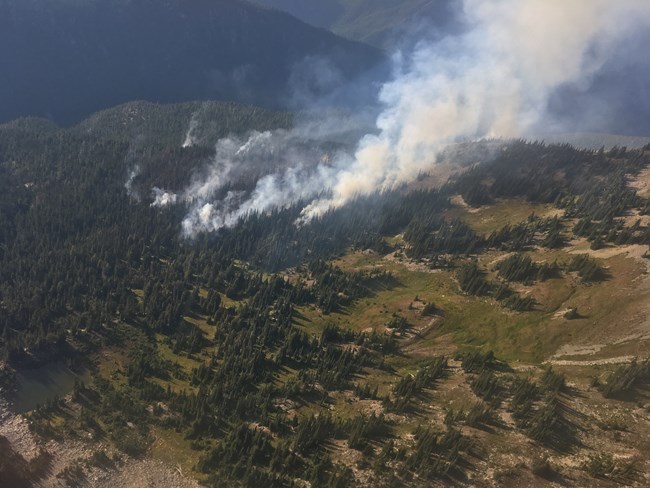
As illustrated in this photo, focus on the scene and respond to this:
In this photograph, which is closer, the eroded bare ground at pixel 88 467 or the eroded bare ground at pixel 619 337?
the eroded bare ground at pixel 88 467

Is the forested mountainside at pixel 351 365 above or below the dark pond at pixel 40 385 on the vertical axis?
above

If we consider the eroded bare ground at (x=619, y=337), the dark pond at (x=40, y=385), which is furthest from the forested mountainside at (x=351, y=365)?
the dark pond at (x=40, y=385)

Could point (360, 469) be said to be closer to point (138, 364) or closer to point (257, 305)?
point (138, 364)

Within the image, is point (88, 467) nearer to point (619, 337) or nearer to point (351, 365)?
point (351, 365)

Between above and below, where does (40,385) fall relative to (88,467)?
above

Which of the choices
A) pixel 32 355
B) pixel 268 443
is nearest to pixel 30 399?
→ pixel 32 355

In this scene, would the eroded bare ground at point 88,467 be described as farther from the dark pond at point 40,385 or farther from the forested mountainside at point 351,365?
the dark pond at point 40,385

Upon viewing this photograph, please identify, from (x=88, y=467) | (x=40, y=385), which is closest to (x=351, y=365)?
(x=88, y=467)

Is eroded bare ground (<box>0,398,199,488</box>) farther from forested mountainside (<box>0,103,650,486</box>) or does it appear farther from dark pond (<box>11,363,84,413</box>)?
dark pond (<box>11,363,84,413</box>)

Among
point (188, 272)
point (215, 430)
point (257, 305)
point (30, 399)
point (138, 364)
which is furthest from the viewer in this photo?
point (188, 272)
